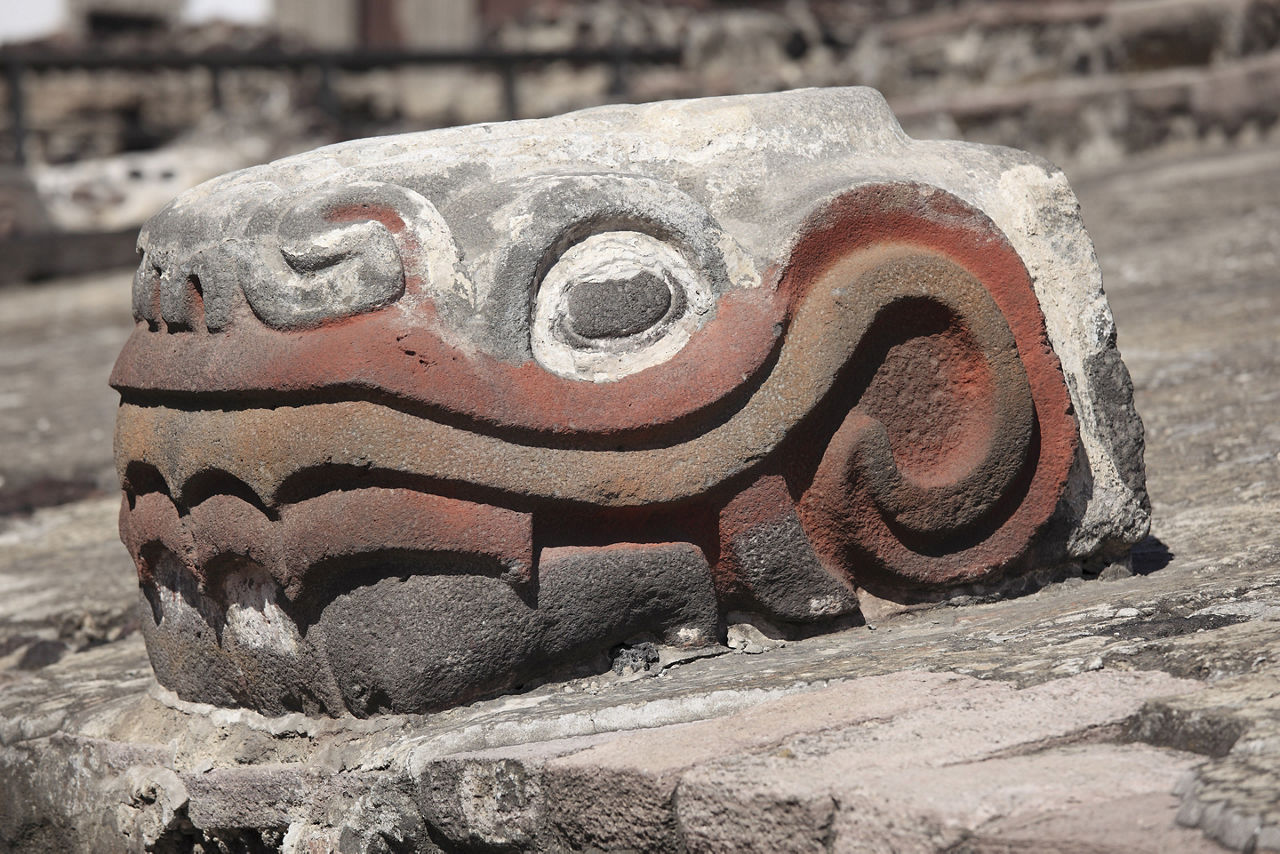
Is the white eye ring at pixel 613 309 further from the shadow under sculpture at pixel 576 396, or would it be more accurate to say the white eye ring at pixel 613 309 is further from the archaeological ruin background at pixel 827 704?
the archaeological ruin background at pixel 827 704

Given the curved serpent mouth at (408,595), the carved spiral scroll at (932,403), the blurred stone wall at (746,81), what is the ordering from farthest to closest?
the blurred stone wall at (746,81), the carved spiral scroll at (932,403), the curved serpent mouth at (408,595)

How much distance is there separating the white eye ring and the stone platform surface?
0.46 meters

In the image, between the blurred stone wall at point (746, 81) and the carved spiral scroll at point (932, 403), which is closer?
the carved spiral scroll at point (932, 403)

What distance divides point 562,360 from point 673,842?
691mm

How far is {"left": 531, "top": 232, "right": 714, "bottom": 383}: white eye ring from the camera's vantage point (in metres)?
2.15

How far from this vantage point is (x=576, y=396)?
210 centimetres

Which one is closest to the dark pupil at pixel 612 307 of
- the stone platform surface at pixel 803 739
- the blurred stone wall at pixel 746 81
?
the stone platform surface at pixel 803 739

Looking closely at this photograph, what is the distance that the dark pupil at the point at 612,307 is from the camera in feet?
7.08

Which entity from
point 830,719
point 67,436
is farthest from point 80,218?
point 830,719

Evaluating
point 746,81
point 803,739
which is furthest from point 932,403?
point 746,81

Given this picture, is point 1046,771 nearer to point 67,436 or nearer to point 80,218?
point 67,436

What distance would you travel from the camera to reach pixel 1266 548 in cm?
248

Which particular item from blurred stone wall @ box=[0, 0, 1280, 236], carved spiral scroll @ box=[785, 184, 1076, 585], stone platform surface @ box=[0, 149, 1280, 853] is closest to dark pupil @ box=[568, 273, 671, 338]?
carved spiral scroll @ box=[785, 184, 1076, 585]

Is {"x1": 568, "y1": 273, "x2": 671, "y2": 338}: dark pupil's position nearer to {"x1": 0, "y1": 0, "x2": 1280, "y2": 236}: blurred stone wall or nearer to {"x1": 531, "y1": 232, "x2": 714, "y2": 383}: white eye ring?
{"x1": 531, "y1": 232, "x2": 714, "y2": 383}: white eye ring
